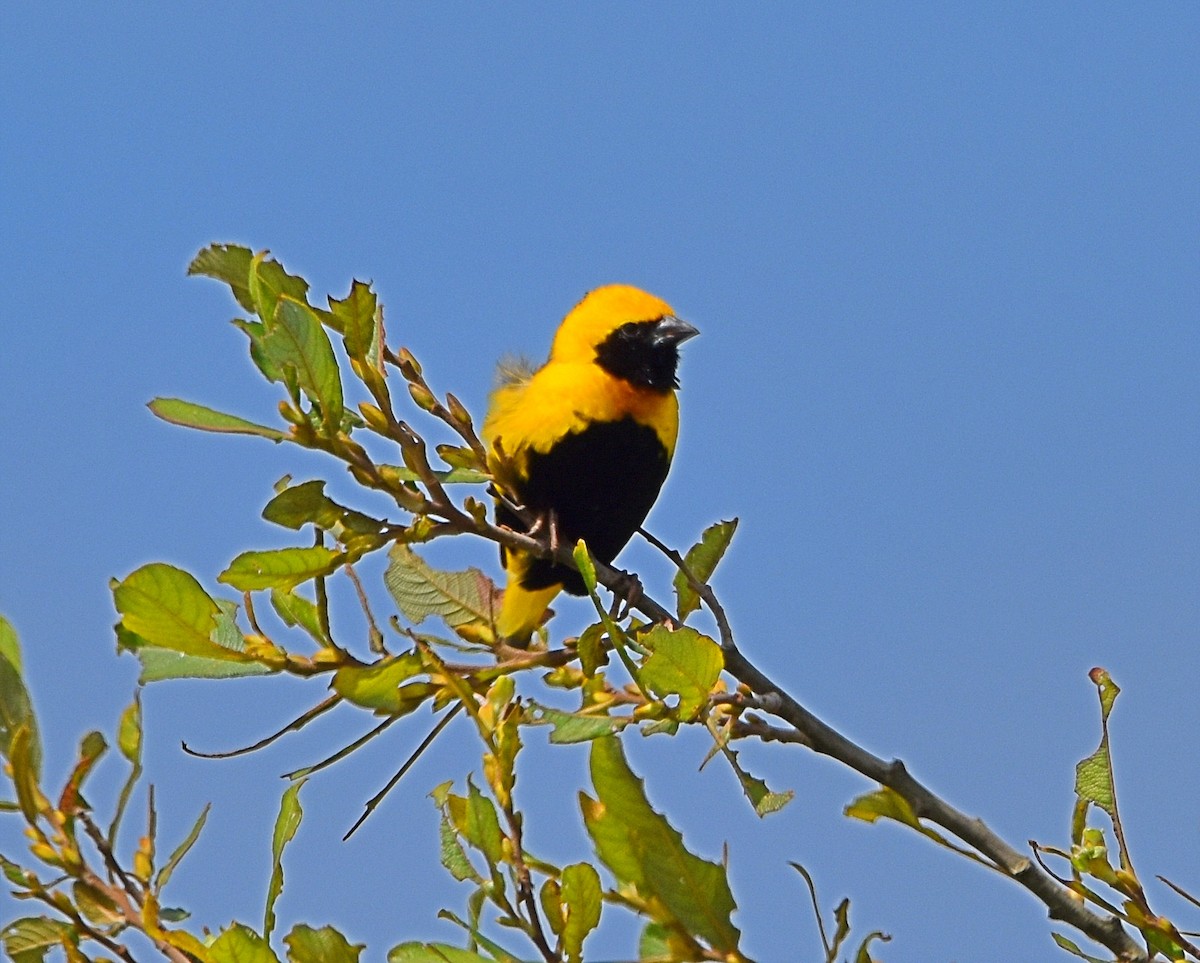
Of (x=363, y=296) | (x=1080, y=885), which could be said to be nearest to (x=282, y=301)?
(x=363, y=296)

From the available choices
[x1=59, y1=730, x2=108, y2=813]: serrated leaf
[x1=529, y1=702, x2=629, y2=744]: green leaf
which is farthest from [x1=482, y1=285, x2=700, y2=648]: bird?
[x1=59, y1=730, x2=108, y2=813]: serrated leaf

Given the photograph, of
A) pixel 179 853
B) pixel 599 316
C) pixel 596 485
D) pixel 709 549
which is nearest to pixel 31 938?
pixel 179 853

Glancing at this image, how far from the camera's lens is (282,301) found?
1.84 meters

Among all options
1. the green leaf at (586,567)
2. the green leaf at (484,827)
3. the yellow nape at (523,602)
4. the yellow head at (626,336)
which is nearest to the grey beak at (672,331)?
the yellow head at (626,336)

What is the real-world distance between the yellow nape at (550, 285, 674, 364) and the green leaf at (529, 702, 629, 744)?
2255mm

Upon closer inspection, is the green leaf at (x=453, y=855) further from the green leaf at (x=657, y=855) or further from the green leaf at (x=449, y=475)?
the green leaf at (x=449, y=475)

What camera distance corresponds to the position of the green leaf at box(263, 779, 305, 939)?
5.94 feet

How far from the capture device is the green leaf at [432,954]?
5.32 ft

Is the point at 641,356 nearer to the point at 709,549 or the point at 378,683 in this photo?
the point at 709,549

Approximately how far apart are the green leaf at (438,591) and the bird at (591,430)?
1357 millimetres

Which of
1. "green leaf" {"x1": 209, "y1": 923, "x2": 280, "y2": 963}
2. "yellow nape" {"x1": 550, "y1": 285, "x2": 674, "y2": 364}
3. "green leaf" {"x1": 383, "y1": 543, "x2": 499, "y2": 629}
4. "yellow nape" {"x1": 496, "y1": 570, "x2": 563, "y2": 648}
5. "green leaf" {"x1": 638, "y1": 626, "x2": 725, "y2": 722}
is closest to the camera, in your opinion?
"green leaf" {"x1": 209, "y1": 923, "x2": 280, "y2": 963}

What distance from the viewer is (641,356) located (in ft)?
13.7

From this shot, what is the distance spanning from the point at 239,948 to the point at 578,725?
577 millimetres

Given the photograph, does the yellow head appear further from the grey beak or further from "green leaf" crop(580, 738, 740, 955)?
"green leaf" crop(580, 738, 740, 955)
